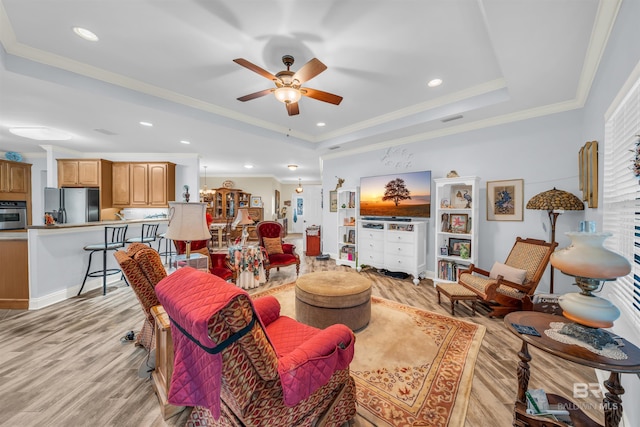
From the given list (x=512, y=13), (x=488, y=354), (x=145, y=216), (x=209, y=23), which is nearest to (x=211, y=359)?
(x=488, y=354)

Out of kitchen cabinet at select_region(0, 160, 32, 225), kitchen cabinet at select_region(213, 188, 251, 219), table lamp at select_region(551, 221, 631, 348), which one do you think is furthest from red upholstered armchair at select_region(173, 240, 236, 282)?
kitchen cabinet at select_region(213, 188, 251, 219)

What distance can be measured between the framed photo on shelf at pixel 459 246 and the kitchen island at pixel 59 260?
5.35 metres

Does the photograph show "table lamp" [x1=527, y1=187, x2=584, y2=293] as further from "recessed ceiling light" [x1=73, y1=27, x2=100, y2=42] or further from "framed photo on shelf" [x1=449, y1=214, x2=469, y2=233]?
"recessed ceiling light" [x1=73, y1=27, x2=100, y2=42]

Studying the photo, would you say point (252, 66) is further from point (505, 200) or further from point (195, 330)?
point (505, 200)

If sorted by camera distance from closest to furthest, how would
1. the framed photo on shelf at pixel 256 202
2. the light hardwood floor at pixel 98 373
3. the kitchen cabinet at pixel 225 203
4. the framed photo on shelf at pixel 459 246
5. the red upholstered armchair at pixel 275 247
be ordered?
1. the light hardwood floor at pixel 98 373
2. the framed photo on shelf at pixel 459 246
3. the red upholstered armchair at pixel 275 247
4. the kitchen cabinet at pixel 225 203
5. the framed photo on shelf at pixel 256 202

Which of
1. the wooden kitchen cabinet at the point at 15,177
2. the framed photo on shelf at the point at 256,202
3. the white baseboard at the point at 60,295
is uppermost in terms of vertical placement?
the wooden kitchen cabinet at the point at 15,177

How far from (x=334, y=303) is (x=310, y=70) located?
86.0 inches

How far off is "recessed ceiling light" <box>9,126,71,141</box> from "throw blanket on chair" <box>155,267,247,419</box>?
530cm

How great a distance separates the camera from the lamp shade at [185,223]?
7.09 ft

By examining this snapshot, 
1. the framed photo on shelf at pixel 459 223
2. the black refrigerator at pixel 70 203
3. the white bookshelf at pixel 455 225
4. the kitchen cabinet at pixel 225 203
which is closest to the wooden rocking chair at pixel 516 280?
the white bookshelf at pixel 455 225

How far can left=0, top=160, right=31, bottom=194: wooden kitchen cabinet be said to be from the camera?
5379 mm

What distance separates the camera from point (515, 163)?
138 inches

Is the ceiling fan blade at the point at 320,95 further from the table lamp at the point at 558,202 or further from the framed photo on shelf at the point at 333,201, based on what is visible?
the framed photo on shelf at the point at 333,201

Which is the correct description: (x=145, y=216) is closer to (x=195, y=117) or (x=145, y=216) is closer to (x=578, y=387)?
(x=195, y=117)
